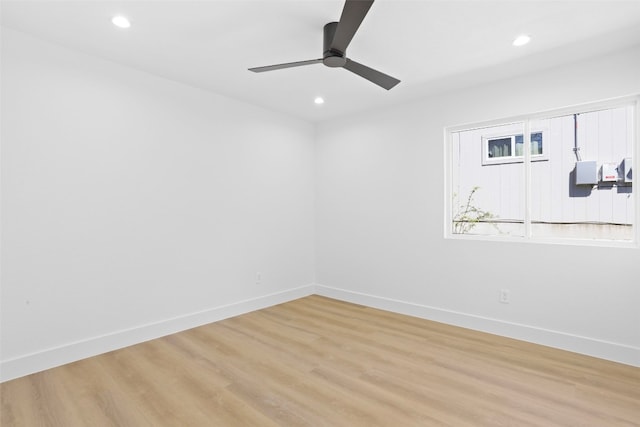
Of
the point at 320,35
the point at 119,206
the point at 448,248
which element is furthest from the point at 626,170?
the point at 119,206

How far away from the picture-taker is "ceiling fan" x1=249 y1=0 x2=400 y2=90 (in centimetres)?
173

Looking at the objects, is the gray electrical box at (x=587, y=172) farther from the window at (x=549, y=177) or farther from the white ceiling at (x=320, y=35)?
the white ceiling at (x=320, y=35)

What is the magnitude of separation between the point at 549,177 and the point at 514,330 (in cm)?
151

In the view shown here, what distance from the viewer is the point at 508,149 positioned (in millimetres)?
3400

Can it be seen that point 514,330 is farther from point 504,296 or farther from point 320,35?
point 320,35

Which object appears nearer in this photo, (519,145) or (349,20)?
(349,20)

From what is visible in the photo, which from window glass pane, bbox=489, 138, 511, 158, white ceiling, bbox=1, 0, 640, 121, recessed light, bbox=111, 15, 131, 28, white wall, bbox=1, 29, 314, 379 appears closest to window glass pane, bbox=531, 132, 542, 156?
window glass pane, bbox=489, 138, 511, 158

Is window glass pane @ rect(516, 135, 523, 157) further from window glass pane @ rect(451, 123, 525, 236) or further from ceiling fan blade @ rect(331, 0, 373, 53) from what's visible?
ceiling fan blade @ rect(331, 0, 373, 53)

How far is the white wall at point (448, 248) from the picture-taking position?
274cm

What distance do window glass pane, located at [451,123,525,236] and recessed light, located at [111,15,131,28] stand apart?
10.6 feet

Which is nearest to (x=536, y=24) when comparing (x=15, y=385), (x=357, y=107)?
(x=357, y=107)

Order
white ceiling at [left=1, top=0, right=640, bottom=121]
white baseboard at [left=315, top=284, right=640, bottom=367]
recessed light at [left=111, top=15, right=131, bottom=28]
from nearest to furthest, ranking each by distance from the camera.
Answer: white ceiling at [left=1, top=0, right=640, bottom=121] < recessed light at [left=111, top=15, right=131, bottom=28] < white baseboard at [left=315, top=284, right=640, bottom=367]

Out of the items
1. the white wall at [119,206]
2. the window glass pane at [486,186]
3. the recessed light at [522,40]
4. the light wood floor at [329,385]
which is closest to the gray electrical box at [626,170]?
the window glass pane at [486,186]

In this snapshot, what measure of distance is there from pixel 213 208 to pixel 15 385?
2.09 metres
